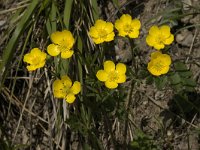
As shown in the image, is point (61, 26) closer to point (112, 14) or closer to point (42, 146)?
point (112, 14)

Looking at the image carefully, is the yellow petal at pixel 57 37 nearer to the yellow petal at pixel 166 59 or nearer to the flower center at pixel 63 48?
the flower center at pixel 63 48

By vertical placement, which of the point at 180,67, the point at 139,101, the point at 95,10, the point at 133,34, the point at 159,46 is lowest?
the point at 139,101

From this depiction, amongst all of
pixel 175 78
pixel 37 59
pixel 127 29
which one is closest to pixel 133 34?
pixel 127 29

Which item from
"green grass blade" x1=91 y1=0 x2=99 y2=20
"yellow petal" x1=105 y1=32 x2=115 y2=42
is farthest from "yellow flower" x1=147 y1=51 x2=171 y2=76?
"green grass blade" x1=91 y1=0 x2=99 y2=20

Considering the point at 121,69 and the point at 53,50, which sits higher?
the point at 53,50

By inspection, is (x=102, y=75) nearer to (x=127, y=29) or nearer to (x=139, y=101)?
(x=127, y=29)

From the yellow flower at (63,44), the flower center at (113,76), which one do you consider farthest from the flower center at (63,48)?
the flower center at (113,76)
